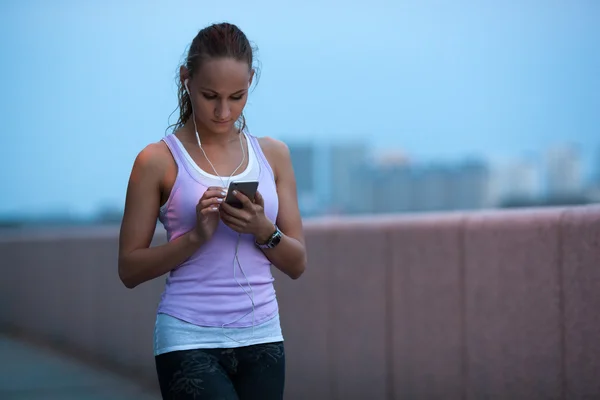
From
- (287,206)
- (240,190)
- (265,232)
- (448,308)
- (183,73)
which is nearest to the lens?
(240,190)

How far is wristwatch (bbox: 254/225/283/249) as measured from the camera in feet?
9.81

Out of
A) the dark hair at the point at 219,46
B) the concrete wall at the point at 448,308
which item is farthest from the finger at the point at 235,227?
the concrete wall at the point at 448,308

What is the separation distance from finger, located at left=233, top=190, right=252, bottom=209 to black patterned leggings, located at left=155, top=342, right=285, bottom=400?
415 mm

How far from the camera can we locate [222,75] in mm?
2969

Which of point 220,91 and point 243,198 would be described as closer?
point 243,198

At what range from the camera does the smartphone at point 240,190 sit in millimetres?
2820

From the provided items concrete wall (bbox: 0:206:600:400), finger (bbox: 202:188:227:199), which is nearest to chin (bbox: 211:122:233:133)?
finger (bbox: 202:188:227:199)

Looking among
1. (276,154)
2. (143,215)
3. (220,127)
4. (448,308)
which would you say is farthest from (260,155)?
(448,308)

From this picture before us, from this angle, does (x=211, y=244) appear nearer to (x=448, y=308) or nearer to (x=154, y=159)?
(x=154, y=159)

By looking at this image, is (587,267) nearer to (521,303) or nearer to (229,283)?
(521,303)

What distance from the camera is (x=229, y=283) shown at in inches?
117

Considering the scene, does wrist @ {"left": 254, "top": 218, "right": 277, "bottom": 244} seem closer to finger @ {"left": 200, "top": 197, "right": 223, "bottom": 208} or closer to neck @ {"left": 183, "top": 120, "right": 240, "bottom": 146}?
finger @ {"left": 200, "top": 197, "right": 223, "bottom": 208}

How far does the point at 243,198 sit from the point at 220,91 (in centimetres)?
33

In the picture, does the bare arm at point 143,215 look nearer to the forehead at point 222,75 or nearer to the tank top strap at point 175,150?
the tank top strap at point 175,150
